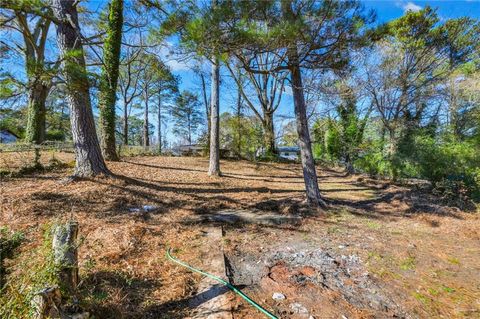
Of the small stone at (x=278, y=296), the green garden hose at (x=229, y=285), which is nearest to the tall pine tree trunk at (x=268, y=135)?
the green garden hose at (x=229, y=285)

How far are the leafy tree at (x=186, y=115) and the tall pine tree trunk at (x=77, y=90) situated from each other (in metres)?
17.6

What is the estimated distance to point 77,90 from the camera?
3807 millimetres

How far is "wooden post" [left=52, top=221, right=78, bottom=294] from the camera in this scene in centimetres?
142

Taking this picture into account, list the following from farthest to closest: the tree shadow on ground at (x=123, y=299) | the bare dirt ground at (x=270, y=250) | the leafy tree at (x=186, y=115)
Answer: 1. the leafy tree at (x=186, y=115)
2. the bare dirt ground at (x=270, y=250)
3. the tree shadow on ground at (x=123, y=299)

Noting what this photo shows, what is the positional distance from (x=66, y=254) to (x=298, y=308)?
171 centimetres

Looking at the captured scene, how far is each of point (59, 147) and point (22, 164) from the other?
3.43m

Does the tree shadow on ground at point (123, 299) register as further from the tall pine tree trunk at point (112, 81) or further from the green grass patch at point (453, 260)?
the tall pine tree trunk at point (112, 81)

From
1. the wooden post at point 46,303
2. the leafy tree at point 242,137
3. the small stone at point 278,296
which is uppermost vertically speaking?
the leafy tree at point 242,137

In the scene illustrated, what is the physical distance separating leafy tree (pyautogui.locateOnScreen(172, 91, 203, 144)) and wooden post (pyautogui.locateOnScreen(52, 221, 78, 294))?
2108 centimetres

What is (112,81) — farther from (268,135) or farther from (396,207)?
(268,135)

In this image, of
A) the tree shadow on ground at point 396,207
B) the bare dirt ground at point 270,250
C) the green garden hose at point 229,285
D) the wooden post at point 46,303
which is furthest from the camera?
the tree shadow on ground at point 396,207

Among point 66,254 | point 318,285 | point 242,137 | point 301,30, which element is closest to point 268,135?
point 242,137

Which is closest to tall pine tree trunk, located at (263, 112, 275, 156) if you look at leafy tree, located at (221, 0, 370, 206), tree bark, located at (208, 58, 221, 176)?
tree bark, located at (208, 58, 221, 176)

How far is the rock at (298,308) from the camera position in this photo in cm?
171
